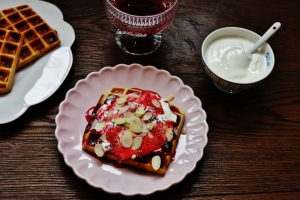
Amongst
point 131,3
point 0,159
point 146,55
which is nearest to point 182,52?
point 146,55

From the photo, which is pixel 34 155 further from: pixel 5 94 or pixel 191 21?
pixel 191 21

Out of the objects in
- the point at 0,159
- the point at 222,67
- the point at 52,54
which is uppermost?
the point at 222,67

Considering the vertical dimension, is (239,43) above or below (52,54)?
above

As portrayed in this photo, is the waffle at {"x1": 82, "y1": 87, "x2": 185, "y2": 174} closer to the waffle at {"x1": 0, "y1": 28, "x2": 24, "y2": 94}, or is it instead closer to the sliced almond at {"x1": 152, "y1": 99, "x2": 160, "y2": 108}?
the sliced almond at {"x1": 152, "y1": 99, "x2": 160, "y2": 108}

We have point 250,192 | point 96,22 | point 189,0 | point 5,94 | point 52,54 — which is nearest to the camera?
point 250,192

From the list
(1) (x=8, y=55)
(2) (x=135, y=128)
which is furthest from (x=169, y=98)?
(1) (x=8, y=55)

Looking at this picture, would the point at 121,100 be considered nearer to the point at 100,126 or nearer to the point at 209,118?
the point at 100,126
